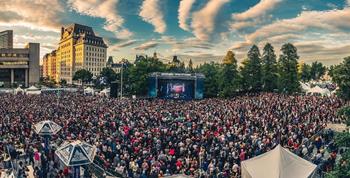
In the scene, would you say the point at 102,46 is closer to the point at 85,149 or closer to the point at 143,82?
the point at 143,82

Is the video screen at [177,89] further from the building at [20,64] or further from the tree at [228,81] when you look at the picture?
the building at [20,64]

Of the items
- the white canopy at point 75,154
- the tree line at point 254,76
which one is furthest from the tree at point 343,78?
the white canopy at point 75,154

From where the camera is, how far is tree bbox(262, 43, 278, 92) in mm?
61219

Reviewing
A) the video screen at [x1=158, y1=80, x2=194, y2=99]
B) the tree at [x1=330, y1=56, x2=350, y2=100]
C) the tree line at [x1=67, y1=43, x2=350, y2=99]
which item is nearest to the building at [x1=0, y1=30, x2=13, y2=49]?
the tree line at [x1=67, y1=43, x2=350, y2=99]

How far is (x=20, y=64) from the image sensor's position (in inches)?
5084

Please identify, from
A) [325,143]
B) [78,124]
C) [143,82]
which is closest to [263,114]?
[325,143]

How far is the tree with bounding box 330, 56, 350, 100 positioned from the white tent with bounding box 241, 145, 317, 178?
88.3 feet

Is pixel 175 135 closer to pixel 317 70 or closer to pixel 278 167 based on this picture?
pixel 278 167

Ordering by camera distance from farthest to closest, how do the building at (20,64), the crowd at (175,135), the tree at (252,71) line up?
the building at (20,64), the tree at (252,71), the crowd at (175,135)

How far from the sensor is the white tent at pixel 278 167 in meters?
11.9

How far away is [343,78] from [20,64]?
115203 millimetres

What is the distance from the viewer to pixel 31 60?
129875mm

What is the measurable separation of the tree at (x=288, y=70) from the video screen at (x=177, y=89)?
49.3 ft

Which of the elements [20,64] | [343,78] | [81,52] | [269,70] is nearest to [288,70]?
[269,70]
